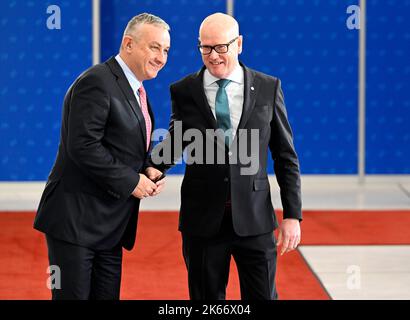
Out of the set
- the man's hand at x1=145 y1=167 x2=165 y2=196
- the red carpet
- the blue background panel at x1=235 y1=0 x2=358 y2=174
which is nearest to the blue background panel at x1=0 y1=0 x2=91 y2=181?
the red carpet

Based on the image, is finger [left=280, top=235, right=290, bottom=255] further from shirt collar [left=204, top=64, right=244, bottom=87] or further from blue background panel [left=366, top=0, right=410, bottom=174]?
blue background panel [left=366, top=0, right=410, bottom=174]

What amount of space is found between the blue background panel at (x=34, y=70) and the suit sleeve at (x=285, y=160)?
15.4 feet

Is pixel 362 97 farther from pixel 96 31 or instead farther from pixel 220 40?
pixel 220 40

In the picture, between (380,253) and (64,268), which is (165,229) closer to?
(380,253)

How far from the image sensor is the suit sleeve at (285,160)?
2973 millimetres

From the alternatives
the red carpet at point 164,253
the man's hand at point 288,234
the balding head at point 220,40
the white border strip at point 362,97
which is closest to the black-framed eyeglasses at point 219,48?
the balding head at point 220,40

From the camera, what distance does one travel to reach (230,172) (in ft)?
9.63

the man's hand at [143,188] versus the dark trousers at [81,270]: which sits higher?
the man's hand at [143,188]

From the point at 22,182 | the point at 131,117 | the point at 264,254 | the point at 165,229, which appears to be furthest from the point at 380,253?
the point at 22,182

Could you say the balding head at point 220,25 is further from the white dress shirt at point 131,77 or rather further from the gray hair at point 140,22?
the white dress shirt at point 131,77

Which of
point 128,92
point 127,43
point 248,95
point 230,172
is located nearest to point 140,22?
point 127,43

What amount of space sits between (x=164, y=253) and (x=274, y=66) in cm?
273

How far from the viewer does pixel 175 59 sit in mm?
7492

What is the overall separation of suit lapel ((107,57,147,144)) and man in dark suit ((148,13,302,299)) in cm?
15
